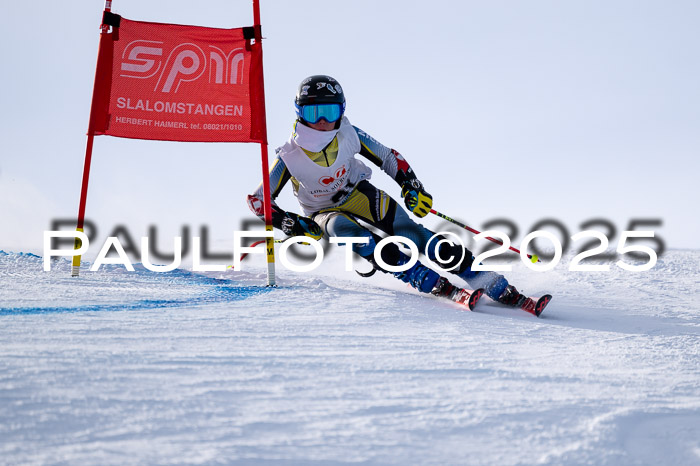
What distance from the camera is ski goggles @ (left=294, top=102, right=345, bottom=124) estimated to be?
3886 mm

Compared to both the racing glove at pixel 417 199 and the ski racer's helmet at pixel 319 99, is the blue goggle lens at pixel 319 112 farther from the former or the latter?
the racing glove at pixel 417 199

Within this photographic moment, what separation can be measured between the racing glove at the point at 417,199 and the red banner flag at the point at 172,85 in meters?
1.05

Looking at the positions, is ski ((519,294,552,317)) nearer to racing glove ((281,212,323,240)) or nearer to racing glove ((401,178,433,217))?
racing glove ((401,178,433,217))

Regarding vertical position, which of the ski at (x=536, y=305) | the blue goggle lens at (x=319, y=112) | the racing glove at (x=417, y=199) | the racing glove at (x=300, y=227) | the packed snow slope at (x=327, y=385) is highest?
the blue goggle lens at (x=319, y=112)

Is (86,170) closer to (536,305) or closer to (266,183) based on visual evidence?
(266,183)

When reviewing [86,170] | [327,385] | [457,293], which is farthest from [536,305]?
[86,170]

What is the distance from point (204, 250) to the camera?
5.74 m

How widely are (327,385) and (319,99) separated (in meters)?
2.42

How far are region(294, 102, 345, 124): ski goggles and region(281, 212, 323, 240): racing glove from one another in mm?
644

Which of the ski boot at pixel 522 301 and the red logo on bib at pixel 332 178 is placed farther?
the red logo on bib at pixel 332 178

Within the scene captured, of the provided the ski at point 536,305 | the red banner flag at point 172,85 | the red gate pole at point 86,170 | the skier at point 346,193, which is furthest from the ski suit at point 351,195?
the red gate pole at point 86,170

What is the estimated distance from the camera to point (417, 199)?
13.5 ft

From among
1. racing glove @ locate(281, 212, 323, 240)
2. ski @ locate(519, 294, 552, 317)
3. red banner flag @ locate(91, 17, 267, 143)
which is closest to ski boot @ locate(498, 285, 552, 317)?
ski @ locate(519, 294, 552, 317)

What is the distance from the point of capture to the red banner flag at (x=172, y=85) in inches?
164
